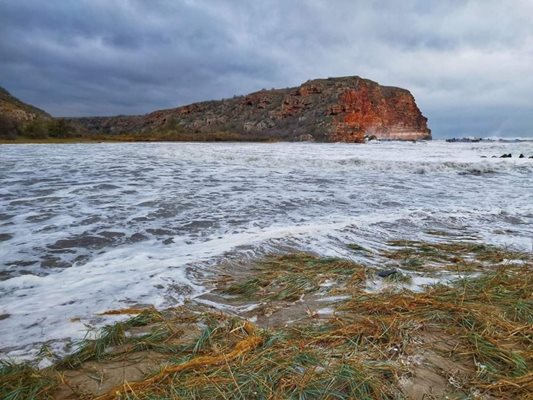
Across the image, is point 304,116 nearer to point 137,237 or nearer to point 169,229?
point 169,229

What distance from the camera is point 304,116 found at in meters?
73.7

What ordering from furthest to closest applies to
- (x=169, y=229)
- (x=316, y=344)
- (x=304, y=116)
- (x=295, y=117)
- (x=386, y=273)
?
(x=295, y=117)
(x=304, y=116)
(x=169, y=229)
(x=386, y=273)
(x=316, y=344)

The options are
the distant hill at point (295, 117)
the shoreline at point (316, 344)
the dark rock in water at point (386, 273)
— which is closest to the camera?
the shoreline at point (316, 344)

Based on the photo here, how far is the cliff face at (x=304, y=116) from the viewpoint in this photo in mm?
67812

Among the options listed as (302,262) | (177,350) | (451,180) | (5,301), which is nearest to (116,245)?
(5,301)

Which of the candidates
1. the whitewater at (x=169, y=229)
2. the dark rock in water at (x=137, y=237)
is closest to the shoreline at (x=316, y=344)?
the whitewater at (x=169, y=229)

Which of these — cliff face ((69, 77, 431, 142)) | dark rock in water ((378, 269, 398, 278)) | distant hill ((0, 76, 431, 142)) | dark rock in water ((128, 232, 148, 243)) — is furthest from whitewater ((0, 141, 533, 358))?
cliff face ((69, 77, 431, 142))

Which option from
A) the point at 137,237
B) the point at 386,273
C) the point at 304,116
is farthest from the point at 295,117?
the point at 386,273

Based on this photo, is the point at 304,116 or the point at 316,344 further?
the point at 304,116

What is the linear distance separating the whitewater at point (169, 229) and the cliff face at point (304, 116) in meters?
50.0

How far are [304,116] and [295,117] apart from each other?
3.01m

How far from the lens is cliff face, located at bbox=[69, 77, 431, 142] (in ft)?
222

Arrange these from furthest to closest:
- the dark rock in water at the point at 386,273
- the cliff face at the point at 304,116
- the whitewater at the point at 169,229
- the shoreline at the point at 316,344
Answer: the cliff face at the point at 304,116
the dark rock in water at the point at 386,273
the whitewater at the point at 169,229
the shoreline at the point at 316,344

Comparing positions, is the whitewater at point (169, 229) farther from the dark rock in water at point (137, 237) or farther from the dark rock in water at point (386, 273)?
the dark rock in water at point (386, 273)
